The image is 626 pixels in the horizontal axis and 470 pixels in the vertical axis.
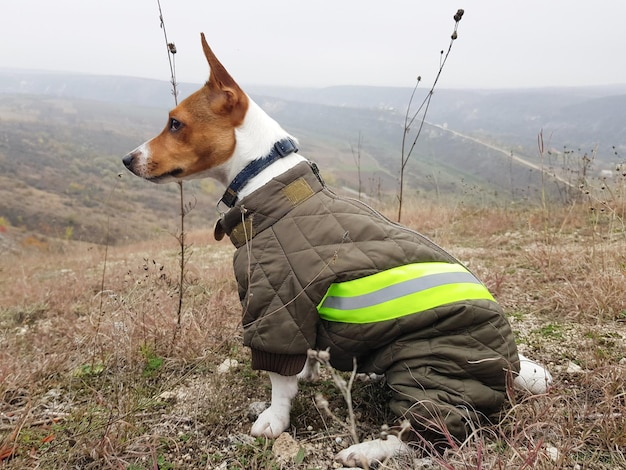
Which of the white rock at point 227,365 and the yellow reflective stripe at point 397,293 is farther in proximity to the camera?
the white rock at point 227,365

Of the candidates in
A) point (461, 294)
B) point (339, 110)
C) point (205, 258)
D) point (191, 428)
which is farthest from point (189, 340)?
point (339, 110)

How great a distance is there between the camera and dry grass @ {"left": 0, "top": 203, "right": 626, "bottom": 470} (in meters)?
1.81

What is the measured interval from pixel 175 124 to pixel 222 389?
4.94ft

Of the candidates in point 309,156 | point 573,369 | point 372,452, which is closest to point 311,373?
point 372,452

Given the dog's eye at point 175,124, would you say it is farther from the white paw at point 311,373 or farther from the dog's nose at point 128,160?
the white paw at point 311,373

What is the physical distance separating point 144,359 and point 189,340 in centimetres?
30

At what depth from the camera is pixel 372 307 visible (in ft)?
6.10

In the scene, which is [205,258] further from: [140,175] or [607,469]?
[607,469]

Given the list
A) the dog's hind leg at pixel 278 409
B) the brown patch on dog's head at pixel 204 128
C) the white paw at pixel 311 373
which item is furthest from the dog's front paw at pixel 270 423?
the brown patch on dog's head at pixel 204 128

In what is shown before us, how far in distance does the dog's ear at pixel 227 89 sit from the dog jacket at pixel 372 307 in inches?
19.2

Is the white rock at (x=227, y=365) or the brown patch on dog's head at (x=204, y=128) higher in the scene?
the brown patch on dog's head at (x=204, y=128)

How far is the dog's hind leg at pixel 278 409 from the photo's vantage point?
2.05 m

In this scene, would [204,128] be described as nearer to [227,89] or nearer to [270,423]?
[227,89]

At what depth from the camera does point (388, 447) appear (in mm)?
1830
